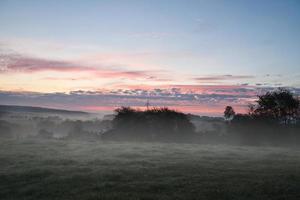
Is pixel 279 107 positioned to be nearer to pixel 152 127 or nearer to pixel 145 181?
pixel 152 127

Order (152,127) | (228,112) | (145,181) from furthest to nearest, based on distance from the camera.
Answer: (228,112) < (152,127) < (145,181)

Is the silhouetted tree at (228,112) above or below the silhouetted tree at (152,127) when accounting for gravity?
above

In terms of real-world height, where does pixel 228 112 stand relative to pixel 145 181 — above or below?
above

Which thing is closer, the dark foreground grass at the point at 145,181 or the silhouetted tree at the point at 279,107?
the dark foreground grass at the point at 145,181

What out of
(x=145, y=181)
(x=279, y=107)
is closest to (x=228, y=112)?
(x=279, y=107)

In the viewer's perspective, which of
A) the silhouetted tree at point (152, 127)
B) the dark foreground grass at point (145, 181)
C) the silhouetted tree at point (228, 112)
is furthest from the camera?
the silhouetted tree at point (228, 112)

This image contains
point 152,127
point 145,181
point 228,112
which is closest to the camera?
point 145,181

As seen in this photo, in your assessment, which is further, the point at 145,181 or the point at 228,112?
the point at 228,112

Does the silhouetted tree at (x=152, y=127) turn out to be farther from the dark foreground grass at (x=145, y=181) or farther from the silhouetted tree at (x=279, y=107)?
the dark foreground grass at (x=145, y=181)

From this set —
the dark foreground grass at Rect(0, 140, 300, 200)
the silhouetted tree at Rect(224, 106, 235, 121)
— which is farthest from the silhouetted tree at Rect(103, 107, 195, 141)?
the dark foreground grass at Rect(0, 140, 300, 200)

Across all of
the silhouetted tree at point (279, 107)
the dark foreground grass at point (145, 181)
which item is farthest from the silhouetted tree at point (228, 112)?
the dark foreground grass at point (145, 181)

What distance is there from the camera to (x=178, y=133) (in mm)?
75875

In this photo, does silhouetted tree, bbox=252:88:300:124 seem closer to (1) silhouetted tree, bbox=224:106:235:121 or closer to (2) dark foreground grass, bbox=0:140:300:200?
(1) silhouetted tree, bbox=224:106:235:121

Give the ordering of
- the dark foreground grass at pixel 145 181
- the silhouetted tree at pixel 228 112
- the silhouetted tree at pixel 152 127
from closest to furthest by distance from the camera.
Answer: the dark foreground grass at pixel 145 181 → the silhouetted tree at pixel 152 127 → the silhouetted tree at pixel 228 112
